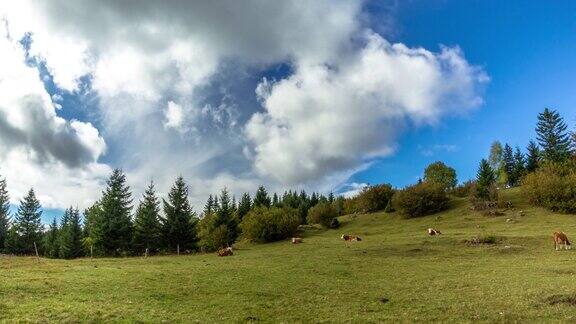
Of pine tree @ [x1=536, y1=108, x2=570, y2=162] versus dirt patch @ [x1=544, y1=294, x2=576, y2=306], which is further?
pine tree @ [x1=536, y1=108, x2=570, y2=162]

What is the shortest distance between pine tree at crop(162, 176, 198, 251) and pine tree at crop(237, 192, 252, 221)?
3681 centimetres

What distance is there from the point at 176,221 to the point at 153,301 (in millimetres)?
52698

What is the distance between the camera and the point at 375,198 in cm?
10044

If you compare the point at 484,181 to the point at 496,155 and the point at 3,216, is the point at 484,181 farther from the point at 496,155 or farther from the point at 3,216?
the point at 3,216

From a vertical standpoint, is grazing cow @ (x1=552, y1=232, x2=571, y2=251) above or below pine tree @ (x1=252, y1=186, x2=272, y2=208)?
below

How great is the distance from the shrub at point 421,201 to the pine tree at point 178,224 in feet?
135

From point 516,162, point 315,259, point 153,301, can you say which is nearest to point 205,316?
point 153,301

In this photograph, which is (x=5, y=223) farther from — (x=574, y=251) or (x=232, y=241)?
(x=574, y=251)

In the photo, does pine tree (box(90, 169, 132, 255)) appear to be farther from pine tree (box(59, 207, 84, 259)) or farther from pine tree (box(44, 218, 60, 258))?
pine tree (box(44, 218, 60, 258))

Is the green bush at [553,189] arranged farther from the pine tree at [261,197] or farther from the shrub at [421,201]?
the pine tree at [261,197]

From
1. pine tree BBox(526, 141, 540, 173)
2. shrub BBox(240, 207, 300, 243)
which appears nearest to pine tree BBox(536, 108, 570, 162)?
pine tree BBox(526, 141, 540, 173)

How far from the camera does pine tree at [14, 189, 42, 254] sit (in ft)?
329

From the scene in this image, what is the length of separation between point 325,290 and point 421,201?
63049 millimetres

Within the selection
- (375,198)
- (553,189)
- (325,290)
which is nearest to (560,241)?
(325,290)
